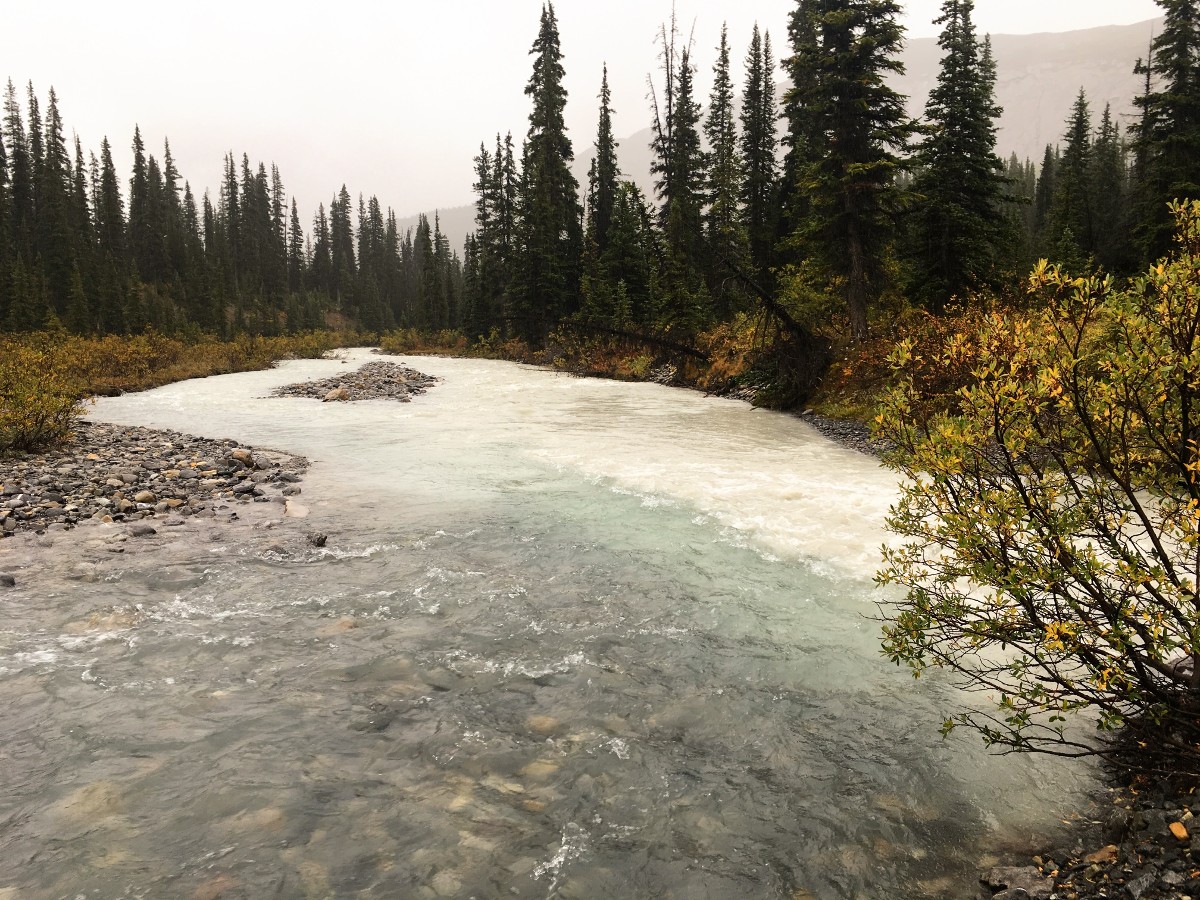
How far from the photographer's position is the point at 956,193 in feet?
76.9

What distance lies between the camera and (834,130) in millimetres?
19594

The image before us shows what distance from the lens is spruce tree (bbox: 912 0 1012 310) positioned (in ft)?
72.8

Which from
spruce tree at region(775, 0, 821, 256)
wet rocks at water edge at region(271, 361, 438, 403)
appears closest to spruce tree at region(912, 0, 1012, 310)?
spruce tree at region(775, 0, 821, 256)

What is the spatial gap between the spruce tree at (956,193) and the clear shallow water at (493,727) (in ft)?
56.8

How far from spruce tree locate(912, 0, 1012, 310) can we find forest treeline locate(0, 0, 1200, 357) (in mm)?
99

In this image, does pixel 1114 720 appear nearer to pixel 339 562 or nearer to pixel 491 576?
pixel 491 576

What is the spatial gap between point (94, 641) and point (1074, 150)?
64154 mm

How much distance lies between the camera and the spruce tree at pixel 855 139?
1802cm

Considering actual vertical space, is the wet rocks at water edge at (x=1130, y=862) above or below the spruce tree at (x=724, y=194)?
below

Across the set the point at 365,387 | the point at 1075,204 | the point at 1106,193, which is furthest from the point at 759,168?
the point at 1106,193

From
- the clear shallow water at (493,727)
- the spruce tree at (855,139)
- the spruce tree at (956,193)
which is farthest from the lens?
the spruce tree at (956,193)

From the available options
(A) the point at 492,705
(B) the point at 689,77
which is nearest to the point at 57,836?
(A) the point at 492,705

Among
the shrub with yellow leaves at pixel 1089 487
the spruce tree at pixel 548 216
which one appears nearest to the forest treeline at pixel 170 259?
the spruce tree at pixel 548 216

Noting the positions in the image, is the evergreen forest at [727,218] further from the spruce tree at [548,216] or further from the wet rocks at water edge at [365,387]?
the wet rocks at water edge at [365,387]
